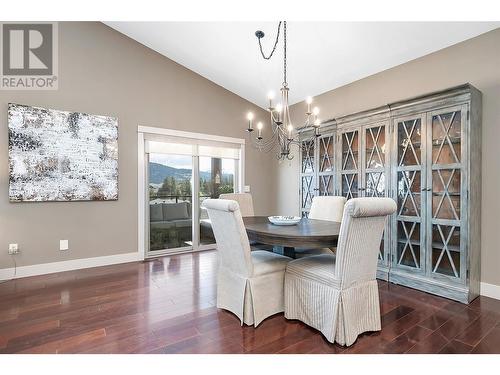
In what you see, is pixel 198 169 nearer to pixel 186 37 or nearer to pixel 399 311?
pixel 186 37

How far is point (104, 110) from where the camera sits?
12.5ft

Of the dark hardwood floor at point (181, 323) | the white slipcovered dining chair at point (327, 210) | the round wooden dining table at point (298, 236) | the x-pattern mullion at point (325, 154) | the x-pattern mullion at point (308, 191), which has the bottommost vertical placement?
the dark hardwood floor at point (181, 323)

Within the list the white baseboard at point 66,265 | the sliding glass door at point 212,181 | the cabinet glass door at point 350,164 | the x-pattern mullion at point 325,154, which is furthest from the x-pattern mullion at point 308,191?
the white baseboard at point 66,265

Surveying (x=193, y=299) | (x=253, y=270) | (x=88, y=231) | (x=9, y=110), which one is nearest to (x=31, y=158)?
(x=9, y=110)

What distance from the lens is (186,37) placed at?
12.2ft

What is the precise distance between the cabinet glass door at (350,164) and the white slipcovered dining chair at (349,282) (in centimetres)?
164

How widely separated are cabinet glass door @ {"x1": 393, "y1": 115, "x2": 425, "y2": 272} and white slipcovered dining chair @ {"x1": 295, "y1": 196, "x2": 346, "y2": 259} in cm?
68

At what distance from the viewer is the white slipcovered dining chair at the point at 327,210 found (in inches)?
116

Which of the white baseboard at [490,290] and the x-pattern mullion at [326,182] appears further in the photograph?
the x-pattern mullion at [326,182]

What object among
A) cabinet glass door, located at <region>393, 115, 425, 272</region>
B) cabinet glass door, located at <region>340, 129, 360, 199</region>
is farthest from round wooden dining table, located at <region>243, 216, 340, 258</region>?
cabinet glass door, located at <region>340, 129, 360, 199</region>

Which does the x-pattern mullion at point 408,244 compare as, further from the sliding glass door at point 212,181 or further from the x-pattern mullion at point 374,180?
the sliding glass door at point 212,181
